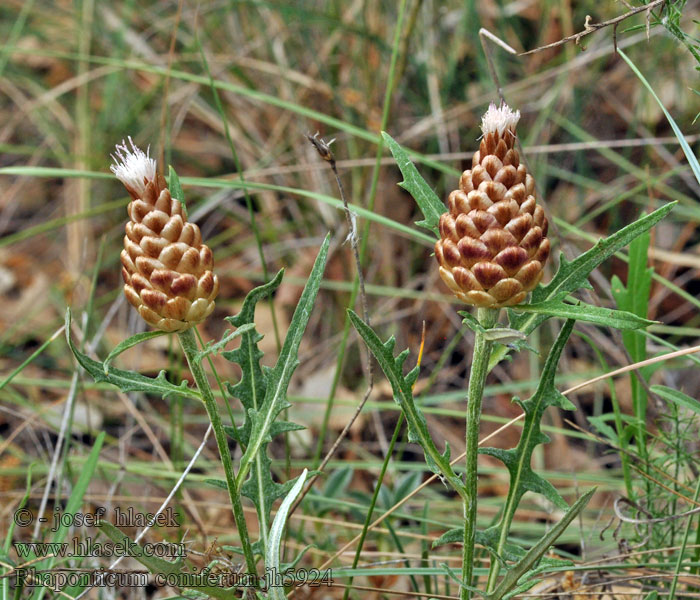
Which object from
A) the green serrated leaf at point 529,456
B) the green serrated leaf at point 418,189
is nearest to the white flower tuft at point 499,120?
the green serrated leaf at point 418,189

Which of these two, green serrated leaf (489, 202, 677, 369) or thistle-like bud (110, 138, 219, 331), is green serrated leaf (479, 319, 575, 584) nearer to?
green serrated leaf (489, 202, 677, 369)

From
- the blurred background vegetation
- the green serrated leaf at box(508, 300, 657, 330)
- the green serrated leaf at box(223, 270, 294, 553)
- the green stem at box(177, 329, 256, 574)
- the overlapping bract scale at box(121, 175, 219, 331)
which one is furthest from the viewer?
the blurred background vegetation

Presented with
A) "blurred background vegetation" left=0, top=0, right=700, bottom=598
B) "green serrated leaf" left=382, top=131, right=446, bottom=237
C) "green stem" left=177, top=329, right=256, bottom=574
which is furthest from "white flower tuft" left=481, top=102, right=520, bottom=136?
"blurred background vegetation" left=0, top=0, right=700, bottom=598

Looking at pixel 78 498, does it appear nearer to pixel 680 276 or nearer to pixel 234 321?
pixel 234 321

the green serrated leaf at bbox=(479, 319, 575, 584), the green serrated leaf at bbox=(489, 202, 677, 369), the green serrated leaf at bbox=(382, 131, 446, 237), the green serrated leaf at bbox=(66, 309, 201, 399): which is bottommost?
the green serrated leaf at bbox=(479, 319, 575, 584)

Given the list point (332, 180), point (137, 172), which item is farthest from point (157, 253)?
point (332, 180)

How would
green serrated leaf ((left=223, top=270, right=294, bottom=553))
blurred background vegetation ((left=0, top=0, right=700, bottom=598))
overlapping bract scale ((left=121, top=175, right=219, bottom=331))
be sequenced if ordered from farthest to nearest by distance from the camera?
blurred background vegetation ((left=0, top=0, right=700, bottom=598))
green serrated leaf ((left=223, top=270, right=294, bottom=553))
overlapping bract scale ((left=121, top=175, right=219, bottom=331))

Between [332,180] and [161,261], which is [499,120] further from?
[332,180]

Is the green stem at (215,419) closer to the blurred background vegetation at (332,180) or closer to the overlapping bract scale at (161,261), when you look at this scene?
the overlapping bract scale at (161,261)
